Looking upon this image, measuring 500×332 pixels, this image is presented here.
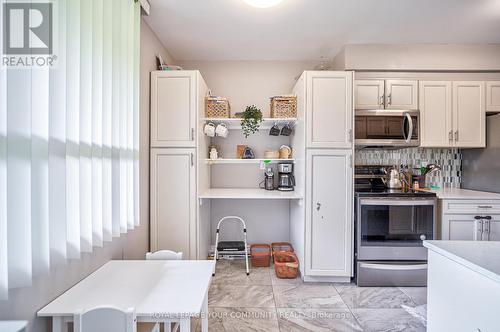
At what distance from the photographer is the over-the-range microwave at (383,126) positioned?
9.04 ft

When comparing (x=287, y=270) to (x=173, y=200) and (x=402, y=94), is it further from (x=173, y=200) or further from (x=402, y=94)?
(x=402, y=94)

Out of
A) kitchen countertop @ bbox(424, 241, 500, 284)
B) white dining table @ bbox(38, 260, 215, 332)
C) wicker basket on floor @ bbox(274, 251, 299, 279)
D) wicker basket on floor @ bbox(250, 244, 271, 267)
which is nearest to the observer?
kitchen countertop @ bbox(424, 241, 500, 284)

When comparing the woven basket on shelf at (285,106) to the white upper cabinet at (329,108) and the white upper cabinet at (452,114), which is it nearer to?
the white upper cabinet at (329,108)

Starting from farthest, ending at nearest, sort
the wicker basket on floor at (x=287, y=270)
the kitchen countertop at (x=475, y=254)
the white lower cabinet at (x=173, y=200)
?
the wicker basket on floor at (x=287, y=270) < the white lower cabinet at (x=173, y=200) < the kitchen countertop at (x=475, y=254)

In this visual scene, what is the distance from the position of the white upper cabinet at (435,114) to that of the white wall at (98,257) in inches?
117

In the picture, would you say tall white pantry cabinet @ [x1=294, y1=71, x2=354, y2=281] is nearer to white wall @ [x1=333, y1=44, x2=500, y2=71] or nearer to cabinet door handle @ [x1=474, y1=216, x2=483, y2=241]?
white wall @ [x1=333, y1=44, x2=500, y2=71]

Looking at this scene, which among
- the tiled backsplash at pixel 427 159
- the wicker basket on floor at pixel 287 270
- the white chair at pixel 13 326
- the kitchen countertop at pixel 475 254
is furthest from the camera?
the tiled backsplash at pixel 427 159

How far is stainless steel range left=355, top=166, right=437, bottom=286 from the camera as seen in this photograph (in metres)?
2.58

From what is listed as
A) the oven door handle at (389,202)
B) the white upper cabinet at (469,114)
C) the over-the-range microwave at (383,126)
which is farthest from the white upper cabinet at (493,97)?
the oven door handle at (389,202)

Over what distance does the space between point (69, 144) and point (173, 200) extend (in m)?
1.33

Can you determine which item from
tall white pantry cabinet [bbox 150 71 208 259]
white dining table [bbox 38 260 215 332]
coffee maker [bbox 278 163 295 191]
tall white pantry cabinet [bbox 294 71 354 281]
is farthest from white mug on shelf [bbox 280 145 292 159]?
white dining table [bbox 38 260 215 332]

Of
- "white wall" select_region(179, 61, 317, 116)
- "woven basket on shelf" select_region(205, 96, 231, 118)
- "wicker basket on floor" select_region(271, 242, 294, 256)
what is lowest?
"wicker basket on floor" select_region(271, 242, 294, 256)

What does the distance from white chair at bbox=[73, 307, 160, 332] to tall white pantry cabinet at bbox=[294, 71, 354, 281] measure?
1.88 meters

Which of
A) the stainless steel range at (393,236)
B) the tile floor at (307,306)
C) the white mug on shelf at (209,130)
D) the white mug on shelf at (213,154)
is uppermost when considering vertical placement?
the white mug on shelf at (209,130)
